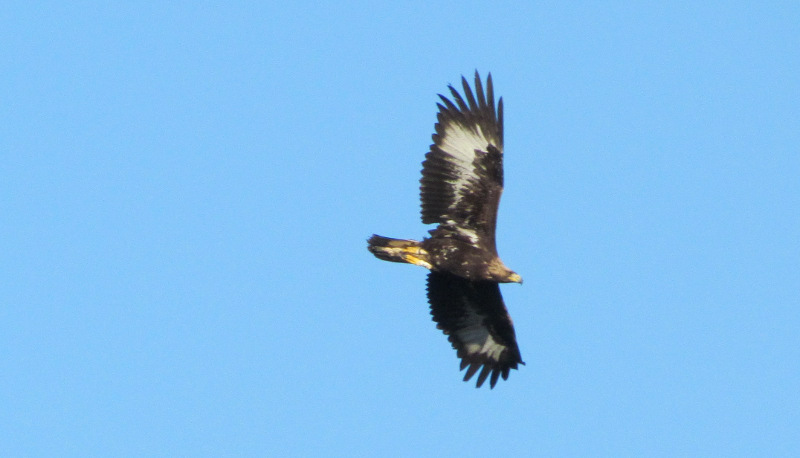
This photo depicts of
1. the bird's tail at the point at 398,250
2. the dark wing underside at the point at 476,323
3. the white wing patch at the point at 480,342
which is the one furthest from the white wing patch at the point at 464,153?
the white wing patch at the point at 480,342

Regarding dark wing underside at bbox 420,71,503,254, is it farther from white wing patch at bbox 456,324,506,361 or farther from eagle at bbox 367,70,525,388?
white wing patch at bbox 456,324,506,361

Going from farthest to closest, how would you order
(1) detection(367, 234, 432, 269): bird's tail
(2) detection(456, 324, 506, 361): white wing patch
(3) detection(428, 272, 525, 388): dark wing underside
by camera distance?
1. (2) detection(456, 324, 506, 361): white wing patch
2. (3) detection(428, 272, 525, 388): dark wing underside
3. (1) detection(367, 234, 432, 269): bird's tail

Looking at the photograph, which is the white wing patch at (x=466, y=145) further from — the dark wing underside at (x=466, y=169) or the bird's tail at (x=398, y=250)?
the bird's tail at (x=398, y=250)

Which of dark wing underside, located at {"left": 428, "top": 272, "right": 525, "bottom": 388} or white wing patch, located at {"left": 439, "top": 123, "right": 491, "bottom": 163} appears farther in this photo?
dark wing underside, located at {"left": 428, "top": 272, "right": 525, "bottom": 388}

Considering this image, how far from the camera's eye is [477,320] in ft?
56.2

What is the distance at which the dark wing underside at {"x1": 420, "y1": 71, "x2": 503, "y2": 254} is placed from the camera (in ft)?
53.1

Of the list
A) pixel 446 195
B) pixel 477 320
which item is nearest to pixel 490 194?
pixel 446 195

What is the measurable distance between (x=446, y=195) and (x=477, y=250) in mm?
834

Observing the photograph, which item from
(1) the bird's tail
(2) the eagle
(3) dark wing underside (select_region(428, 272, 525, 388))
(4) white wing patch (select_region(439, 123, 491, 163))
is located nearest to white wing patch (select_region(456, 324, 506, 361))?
(3) dark wing underside (select_region(428, 272, 525, 388))

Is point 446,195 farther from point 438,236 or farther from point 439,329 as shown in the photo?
point 439,329

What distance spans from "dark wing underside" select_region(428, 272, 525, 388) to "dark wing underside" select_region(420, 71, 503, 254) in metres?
0.79

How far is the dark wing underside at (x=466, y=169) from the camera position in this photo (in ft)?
53.1

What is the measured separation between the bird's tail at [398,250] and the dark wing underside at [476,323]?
2.03ft

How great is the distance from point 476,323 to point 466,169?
7.33 ft
